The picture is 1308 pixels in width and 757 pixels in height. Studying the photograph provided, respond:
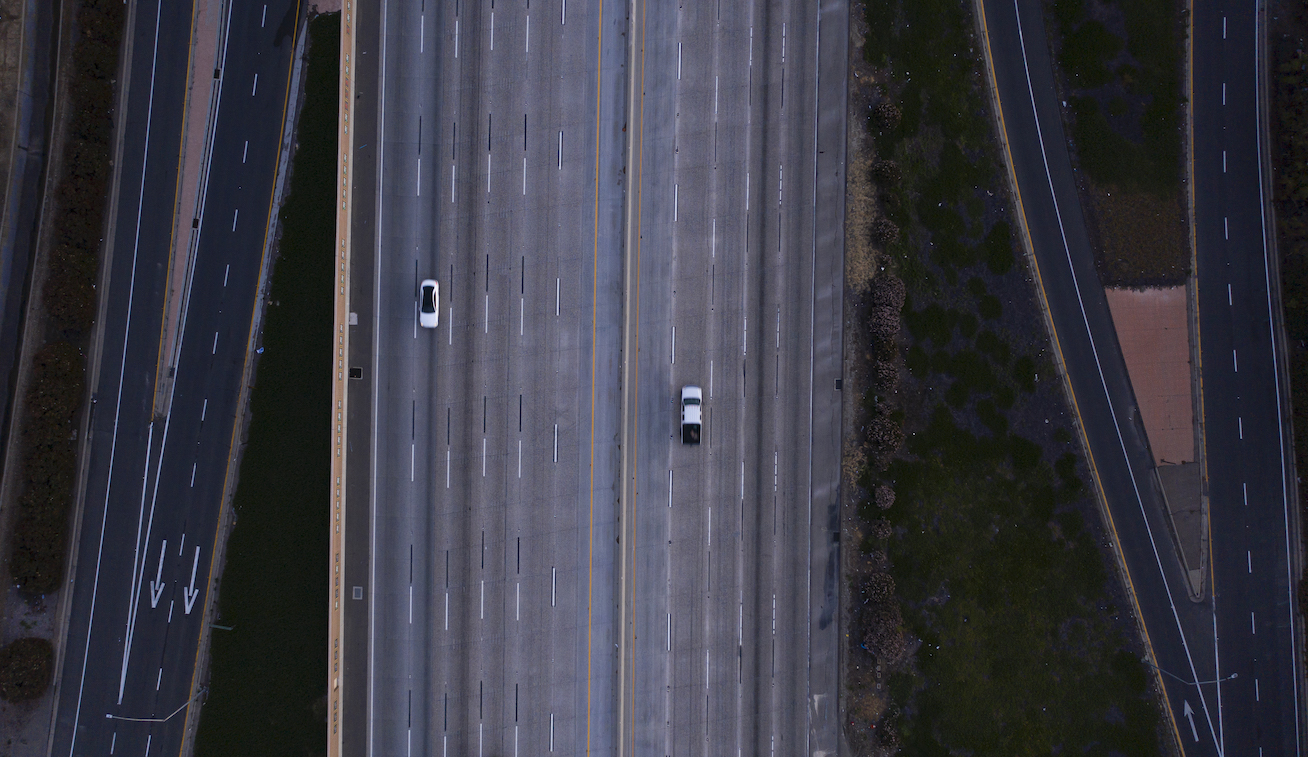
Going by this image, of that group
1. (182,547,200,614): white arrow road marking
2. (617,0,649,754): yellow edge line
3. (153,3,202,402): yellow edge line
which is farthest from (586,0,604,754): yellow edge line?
(153,3,202,402): yellow edge line

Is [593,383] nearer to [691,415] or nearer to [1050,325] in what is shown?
[691,415]

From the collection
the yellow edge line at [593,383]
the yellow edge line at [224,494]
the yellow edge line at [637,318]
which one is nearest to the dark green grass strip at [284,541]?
the yellow edge line at [224,494]

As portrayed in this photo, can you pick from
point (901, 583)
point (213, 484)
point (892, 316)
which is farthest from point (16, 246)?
point (901, 583)

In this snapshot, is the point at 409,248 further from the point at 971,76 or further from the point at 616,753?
the point at 971,76

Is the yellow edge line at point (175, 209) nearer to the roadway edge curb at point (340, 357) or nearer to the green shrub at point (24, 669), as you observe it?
the roadway edge curb at point (340, 357)

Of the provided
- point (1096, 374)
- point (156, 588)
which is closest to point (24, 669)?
point (156, 588)

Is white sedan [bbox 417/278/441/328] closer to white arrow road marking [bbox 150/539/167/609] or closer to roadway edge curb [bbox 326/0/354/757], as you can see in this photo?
roadway edge curb [bbox 326/0/354/757]

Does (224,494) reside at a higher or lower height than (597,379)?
lower
